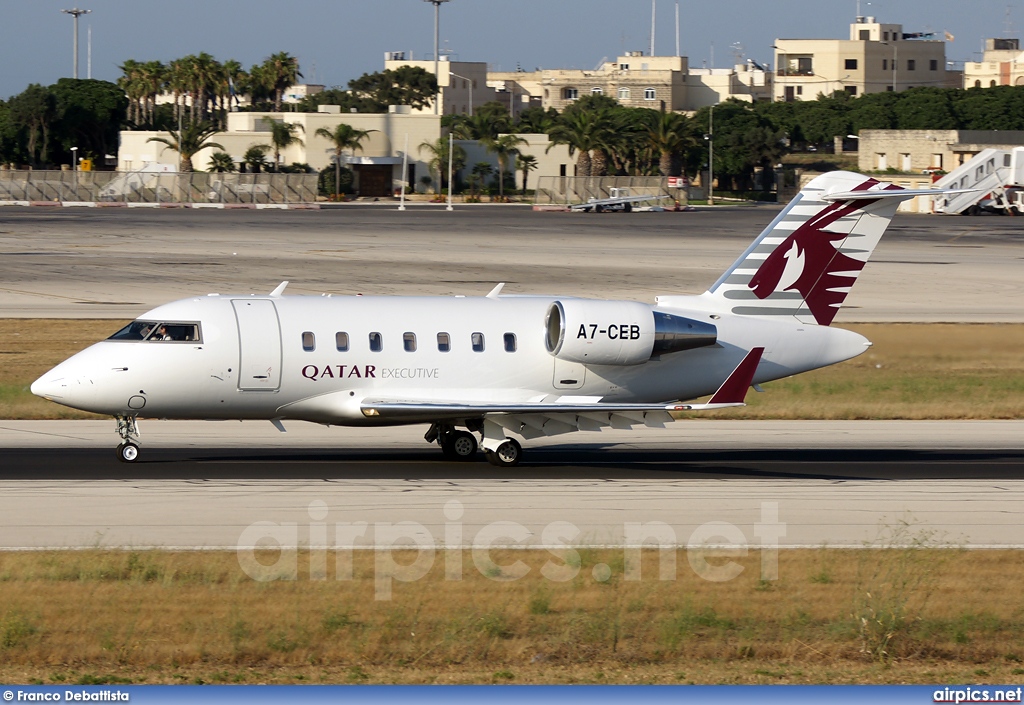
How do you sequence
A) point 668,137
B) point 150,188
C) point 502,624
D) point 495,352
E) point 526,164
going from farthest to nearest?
point 526,164 < point 668,137 < point 150,188 < point 495,352 < point 502,624

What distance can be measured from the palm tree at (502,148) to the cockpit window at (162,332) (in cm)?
12730

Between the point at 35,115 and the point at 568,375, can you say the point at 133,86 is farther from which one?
the point at 568,375

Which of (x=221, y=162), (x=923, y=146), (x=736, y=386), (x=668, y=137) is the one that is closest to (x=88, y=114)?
(x=221, y=162)

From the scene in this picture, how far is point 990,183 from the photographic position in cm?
12188

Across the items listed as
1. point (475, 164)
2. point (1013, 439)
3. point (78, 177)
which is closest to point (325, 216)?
point (78, 177)

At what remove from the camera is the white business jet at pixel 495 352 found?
24.7 m

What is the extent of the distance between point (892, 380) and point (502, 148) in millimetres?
116376

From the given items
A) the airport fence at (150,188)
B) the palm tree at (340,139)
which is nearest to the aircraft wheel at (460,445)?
the airport fence at (150,188)

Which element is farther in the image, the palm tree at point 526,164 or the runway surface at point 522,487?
the palm tree at point 526,164

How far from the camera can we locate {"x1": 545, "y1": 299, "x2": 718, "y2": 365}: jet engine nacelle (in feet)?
85.0

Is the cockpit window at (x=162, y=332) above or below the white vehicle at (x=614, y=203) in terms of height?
below

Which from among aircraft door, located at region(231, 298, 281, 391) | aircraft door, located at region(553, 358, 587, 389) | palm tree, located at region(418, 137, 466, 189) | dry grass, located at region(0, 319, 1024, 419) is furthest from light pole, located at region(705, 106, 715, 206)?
aircraft door, located at region(231, 298, 281, 391)

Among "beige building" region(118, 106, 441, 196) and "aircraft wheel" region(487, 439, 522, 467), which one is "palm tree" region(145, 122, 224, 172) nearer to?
"beige building" region(118, 106, 441, 196)

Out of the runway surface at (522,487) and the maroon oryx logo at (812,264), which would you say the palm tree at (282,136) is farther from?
the maroon oryx logo at (812,264)
